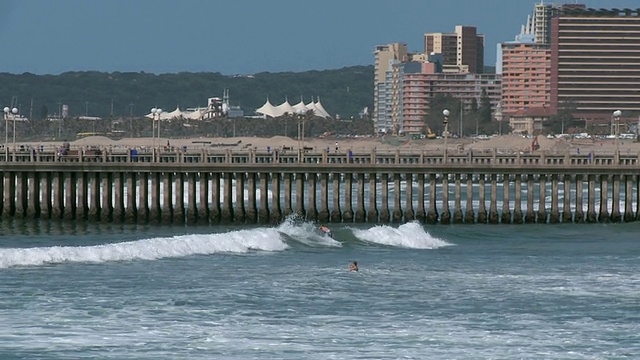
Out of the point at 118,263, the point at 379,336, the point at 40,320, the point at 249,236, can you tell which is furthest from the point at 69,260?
the point at 379,336

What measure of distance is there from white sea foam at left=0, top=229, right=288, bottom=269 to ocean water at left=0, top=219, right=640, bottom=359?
0.06 m

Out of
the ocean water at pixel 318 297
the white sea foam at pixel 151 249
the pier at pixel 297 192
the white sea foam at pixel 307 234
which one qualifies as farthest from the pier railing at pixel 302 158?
the white sea foam at pixel 151 249

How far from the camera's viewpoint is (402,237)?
5853 cm

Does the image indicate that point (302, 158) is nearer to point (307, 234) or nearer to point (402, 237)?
point (307, 234)

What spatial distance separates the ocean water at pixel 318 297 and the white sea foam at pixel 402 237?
99mm

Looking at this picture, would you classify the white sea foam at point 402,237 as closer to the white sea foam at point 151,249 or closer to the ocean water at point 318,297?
the ocean water at point 318,297

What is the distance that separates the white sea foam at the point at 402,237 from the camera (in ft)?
189

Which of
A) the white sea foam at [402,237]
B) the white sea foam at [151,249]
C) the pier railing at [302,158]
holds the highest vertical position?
the pier railing at [302,158]

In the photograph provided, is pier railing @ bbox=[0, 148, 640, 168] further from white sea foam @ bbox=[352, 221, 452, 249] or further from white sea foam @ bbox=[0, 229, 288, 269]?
white sea foam @ bbox=[0, 229, 288, 269]

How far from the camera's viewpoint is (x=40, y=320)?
116 feet

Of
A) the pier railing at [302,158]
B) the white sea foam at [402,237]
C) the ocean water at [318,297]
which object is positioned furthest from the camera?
the pier railing at [302,158]

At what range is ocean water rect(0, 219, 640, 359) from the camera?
108 ft

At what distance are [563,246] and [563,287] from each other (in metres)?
15.4

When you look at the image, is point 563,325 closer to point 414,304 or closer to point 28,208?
point 414,304
